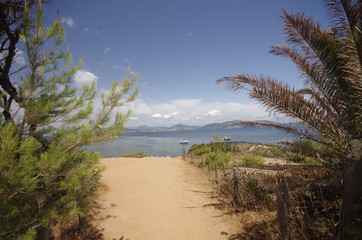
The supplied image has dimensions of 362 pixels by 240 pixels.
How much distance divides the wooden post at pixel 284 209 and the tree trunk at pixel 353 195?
0.75 meters

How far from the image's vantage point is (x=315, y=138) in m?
3.33

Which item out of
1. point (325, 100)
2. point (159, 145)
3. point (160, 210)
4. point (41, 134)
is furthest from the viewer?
point (159, 145)

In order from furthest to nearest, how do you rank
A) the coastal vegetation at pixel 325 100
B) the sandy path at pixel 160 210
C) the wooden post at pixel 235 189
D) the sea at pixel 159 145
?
the wooden post at pixel 235 189
the sandy path at pixel 160 210
the sea at pixel 159 145
the coastal vegetation at pixel 325 100

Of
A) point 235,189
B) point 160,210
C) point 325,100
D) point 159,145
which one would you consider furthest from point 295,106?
point 159,145

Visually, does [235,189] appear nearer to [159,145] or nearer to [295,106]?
[295,106]

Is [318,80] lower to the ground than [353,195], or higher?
higher

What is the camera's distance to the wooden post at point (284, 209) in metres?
3.01

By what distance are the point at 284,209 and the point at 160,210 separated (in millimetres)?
3984

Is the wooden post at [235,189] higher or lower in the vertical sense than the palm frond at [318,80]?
lower

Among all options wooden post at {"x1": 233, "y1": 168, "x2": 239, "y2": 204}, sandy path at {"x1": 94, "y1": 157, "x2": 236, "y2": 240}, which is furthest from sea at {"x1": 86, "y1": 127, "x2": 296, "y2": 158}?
sandy path at {"x1": 94, "y1": 157, "x2": 236, "y2": 240}

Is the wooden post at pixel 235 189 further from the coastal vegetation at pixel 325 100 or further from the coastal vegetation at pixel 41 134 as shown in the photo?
the coastal vegetation at pixel 41 134

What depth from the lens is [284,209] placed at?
3.08 metres

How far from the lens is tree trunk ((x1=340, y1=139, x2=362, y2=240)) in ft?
7.86

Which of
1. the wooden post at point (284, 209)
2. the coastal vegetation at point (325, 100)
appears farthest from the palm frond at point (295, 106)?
the wooden post at point (284, 209)
